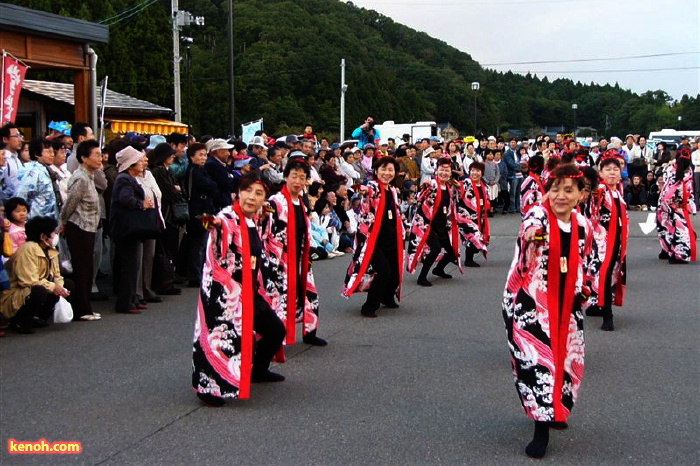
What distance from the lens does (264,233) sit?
21.7 feet

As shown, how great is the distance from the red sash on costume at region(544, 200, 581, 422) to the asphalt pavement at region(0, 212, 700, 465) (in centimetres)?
52

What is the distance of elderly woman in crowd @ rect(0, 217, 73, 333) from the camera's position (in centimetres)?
777

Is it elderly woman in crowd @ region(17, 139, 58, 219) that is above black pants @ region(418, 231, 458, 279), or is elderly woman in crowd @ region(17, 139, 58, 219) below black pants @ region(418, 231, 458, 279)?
above

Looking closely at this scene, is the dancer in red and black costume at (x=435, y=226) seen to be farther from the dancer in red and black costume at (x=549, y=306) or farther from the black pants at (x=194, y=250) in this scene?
the dancer in red and black costume at (x=549, y=306)

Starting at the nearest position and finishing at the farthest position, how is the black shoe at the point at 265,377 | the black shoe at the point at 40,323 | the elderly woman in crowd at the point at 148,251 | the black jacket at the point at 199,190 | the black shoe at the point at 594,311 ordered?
the black shoe at the point at 265,377, the black shoe at the point at 40,323, the black shoe at the point at 594,311, the elderly woman in crowd at the point at 148,251, the black jacket at the point at 199,190

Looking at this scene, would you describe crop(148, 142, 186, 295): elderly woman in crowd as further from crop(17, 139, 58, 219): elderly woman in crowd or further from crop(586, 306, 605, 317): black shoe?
crop(586, 306, 605, 317): black shoe

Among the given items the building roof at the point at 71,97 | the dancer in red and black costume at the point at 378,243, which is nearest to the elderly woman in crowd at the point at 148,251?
the dancer in red and black costume at the point at 378,243

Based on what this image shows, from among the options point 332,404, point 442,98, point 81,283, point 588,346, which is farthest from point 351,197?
point 442,98

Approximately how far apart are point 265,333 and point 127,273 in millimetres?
3670

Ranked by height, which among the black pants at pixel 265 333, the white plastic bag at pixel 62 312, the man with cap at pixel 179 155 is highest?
the man with cap at pixel 179 155

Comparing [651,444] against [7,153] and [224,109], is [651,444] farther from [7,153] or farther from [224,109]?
[224,109]

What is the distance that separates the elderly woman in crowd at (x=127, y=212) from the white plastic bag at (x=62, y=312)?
926mm

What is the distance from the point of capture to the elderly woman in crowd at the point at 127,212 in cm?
900

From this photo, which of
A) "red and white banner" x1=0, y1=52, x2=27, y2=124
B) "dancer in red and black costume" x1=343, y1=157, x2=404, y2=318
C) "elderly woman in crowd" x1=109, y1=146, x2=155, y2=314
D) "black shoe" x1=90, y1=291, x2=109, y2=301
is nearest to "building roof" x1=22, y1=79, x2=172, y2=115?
"red and white banner" x1=0, y1=52, x2=27, y2=124
